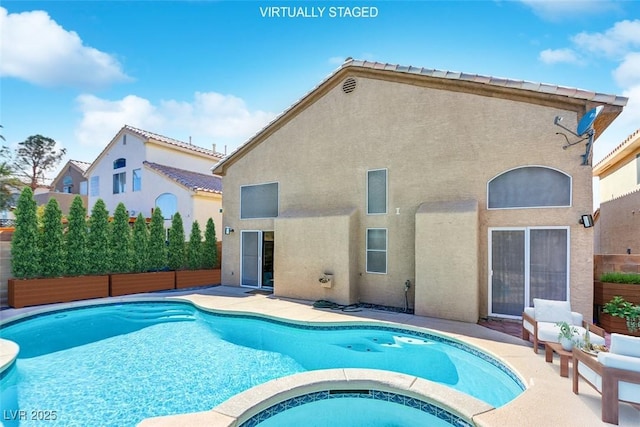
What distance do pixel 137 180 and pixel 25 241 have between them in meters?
12.6

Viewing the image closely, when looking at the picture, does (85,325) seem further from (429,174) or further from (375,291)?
(429,174)

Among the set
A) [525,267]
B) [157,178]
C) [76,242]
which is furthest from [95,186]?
[525,267]

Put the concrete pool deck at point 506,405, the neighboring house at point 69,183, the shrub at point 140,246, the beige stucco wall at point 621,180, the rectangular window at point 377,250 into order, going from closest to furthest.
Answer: the concrete pool deck at point 506,405 → the rectangular window at point 377,250 → the beige stucco wall at point 621,180 → the shrub at point 140,246 → the neighboring house at point 69,183

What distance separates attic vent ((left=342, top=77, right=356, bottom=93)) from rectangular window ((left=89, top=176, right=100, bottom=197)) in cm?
2362

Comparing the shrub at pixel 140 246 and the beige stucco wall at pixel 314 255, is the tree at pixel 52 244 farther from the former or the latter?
the beige stucco wall at pixel 314 255

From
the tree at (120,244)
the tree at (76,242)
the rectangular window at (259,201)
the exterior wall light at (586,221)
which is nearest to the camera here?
the exterior wall light at (586,221)

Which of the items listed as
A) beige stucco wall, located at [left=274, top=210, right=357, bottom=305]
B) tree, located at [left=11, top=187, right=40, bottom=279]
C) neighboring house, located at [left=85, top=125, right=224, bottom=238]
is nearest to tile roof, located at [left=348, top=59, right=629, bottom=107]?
beige stucco wall, located at [left=274, top=210, right=357, bottom=305]

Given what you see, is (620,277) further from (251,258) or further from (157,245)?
(157,245)

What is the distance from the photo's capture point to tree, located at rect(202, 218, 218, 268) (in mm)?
18281

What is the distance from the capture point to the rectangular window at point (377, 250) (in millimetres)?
Answer: 12531

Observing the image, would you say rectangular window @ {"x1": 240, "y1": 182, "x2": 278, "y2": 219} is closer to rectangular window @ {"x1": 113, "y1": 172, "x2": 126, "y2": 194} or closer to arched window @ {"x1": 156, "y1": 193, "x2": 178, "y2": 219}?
arched window @ {"x1": 156, "y1": 193, "x2": 178, "y2": 219}

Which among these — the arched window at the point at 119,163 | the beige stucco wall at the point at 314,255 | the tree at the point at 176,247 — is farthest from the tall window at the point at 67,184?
the beige stucco wall at the point at 314,255

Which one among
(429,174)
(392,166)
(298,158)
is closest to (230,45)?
(298,158)

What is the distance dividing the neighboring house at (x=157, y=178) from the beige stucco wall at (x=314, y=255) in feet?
30.8
